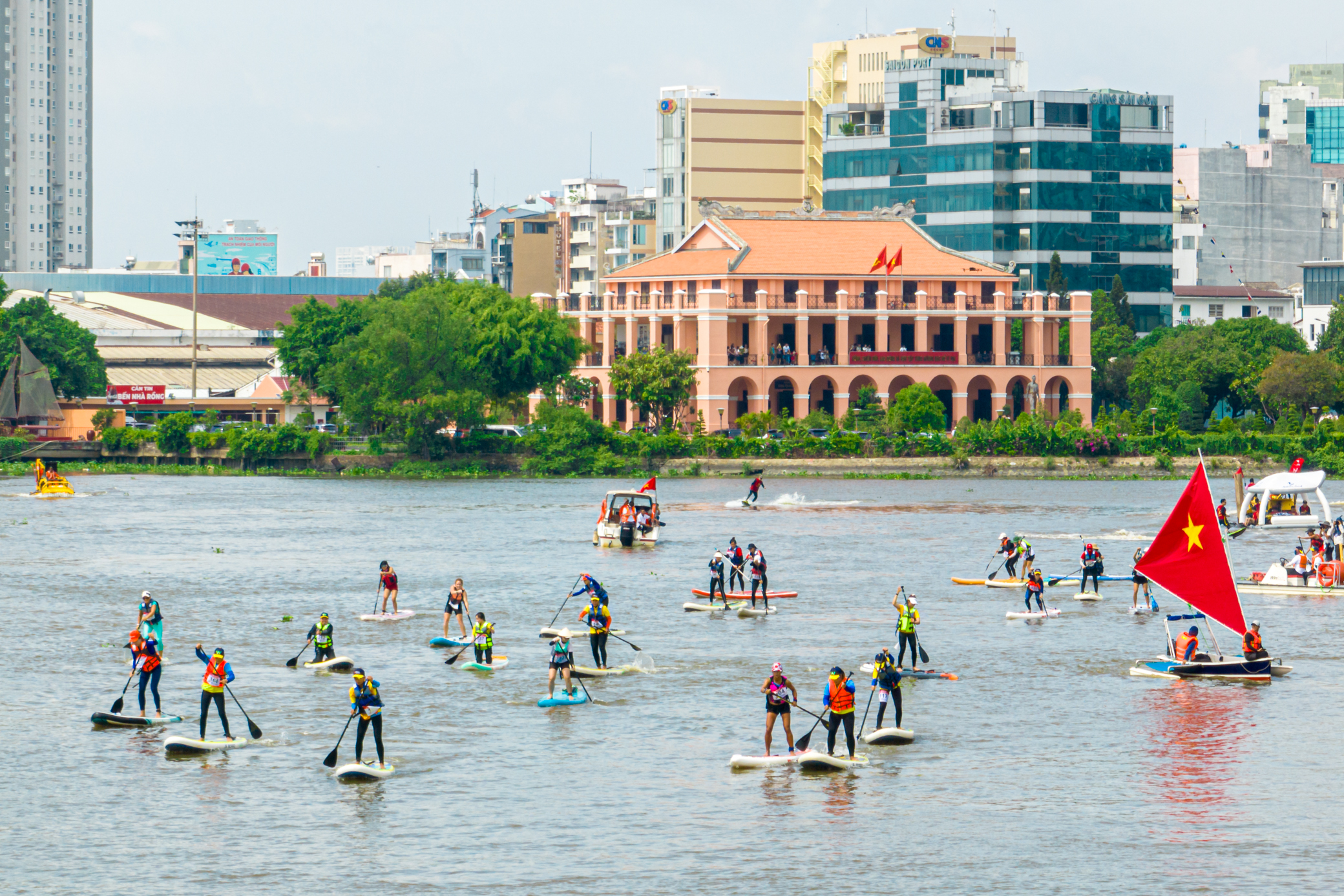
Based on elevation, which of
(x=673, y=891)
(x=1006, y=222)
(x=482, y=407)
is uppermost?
(x=1006, y=222)

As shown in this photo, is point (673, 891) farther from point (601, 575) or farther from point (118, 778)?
point (601, 575)

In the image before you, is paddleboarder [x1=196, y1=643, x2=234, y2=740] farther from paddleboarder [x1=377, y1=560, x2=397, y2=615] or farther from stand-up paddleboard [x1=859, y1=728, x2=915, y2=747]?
paddleboarder [x1=377, y1=560, x2=397, y2=615]

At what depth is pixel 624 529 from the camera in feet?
270

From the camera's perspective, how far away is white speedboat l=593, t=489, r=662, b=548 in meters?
82.2

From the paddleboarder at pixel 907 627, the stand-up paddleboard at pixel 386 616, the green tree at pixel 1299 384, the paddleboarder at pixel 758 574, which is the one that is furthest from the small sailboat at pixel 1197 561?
the green tree at pixel 1299 384

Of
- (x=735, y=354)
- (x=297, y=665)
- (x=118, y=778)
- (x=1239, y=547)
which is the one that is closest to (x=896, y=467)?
(x=735, y=354)

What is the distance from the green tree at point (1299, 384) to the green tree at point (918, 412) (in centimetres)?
2376

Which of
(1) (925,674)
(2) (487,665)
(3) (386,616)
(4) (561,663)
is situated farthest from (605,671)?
(3) (386,616)

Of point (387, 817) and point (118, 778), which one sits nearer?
point (387, 817)

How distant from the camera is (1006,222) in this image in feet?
586

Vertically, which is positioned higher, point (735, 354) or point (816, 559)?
point (735, 354)

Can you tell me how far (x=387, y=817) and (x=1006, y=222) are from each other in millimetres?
151342

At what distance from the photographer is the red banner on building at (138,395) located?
16100 cm

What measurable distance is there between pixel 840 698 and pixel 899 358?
112144 millimetres
